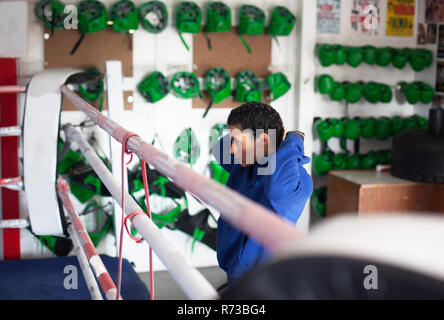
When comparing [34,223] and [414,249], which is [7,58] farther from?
[414,249]

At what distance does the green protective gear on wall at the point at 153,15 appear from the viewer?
13.6 feet

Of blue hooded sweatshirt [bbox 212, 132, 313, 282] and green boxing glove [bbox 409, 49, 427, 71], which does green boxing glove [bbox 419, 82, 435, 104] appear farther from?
blue hooded sweatshirt [bbox 212, 132, 313, 282]

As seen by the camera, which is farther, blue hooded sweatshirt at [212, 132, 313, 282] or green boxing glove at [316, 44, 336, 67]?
green boxing glove at [316, 44, 336, 67]

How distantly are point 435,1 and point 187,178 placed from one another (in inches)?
181

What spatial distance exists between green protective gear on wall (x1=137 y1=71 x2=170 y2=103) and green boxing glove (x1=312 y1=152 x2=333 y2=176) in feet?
4.75

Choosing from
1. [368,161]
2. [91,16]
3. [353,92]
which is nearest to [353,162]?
[368,161]

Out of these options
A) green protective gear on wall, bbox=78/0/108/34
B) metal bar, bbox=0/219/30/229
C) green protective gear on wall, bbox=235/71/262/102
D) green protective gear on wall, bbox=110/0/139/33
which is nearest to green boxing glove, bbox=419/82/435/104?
green protective gear on wall, bbox=235/71/262/102

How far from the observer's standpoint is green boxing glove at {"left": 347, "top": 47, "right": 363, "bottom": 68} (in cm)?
455

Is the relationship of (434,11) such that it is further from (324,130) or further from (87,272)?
(87,272)

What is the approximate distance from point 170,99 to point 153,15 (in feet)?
2.29

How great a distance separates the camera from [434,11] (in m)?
4.78

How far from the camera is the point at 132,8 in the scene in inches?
162

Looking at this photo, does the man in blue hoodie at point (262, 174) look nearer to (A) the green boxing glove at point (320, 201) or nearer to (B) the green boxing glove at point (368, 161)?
(A) the green boxing glove at point (320, 201)

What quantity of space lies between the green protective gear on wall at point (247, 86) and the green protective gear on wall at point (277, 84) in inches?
3.8
